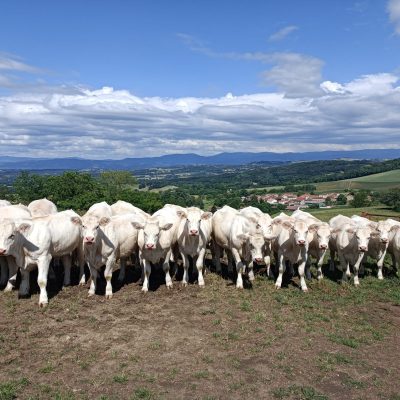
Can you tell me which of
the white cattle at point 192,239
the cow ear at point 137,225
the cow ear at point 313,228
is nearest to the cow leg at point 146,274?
the cow ear at point 137,225

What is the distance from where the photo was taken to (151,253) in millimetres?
13766

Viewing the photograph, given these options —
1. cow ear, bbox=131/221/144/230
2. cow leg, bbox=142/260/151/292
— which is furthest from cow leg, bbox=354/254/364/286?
cow ear, bbox=131/221/144/230

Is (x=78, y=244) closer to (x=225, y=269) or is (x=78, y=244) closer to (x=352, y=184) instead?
(x=225, y=269)

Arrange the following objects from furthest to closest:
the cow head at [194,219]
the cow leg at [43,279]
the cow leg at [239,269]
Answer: the cow leg at [239,269], the cow head at [194,219], the cow leg at [43,279]

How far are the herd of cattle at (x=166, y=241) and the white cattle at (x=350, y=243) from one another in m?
0.04

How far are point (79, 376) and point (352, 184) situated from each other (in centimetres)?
13751

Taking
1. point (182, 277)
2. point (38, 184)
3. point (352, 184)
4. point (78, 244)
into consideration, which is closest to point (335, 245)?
point (182, 277)

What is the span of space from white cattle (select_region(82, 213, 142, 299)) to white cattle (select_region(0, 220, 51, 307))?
49.0 inches

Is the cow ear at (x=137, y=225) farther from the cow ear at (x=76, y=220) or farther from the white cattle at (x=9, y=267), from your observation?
the white cattle at (x=9, y=267)

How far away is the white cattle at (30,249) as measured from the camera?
38.6 ft

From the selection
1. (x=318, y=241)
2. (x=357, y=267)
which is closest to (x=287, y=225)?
(x=318, y=241)

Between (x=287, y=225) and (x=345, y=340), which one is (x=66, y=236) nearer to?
(x=287, y=225)

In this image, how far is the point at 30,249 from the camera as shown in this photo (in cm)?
1210

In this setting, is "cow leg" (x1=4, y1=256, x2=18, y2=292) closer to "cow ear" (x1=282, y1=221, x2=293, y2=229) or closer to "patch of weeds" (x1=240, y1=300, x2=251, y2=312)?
"patch of weeds" (x1=240, y1=300, x2=251, y2=312)
